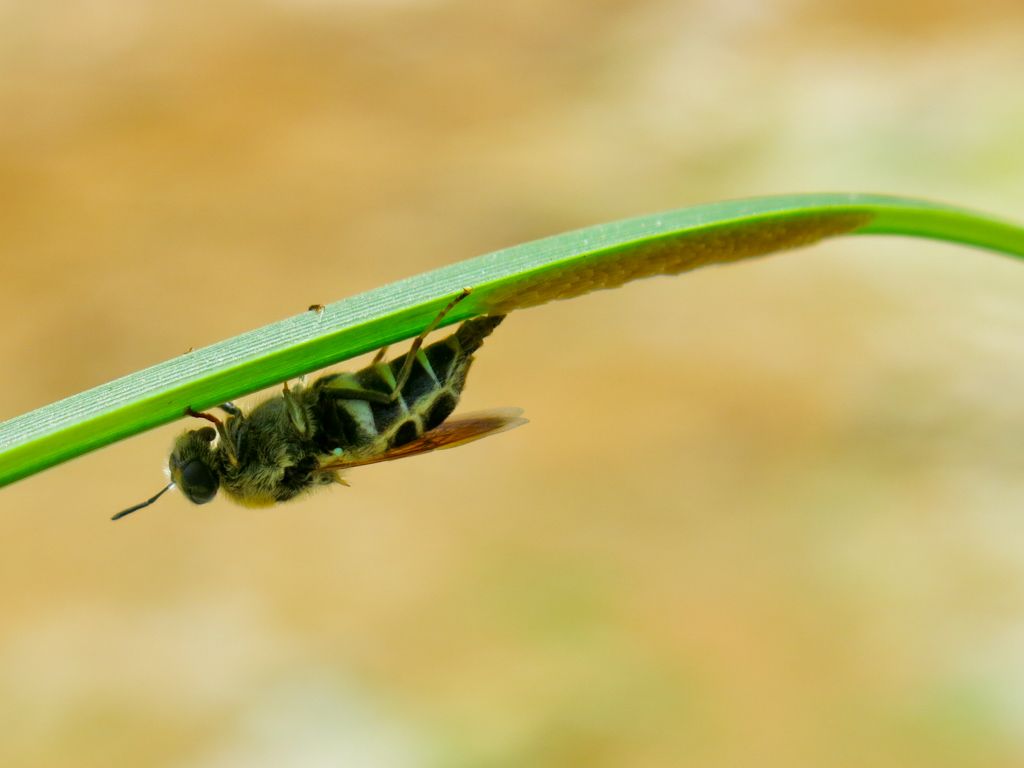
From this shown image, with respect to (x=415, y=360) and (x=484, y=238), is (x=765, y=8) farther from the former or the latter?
(x=415, y=360)

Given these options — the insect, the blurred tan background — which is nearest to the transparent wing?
the insect

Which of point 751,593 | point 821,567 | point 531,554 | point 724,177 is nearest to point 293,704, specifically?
point 531,554

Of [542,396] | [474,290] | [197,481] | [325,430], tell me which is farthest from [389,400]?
[542,396]

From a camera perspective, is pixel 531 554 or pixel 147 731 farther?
pixel 531 554

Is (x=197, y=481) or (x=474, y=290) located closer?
(x=474, y=290)

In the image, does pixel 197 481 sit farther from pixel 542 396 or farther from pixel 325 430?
pixel 542 396

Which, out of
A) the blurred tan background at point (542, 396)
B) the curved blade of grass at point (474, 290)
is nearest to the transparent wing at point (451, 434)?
the curved blade of grass at point (474, 290)
